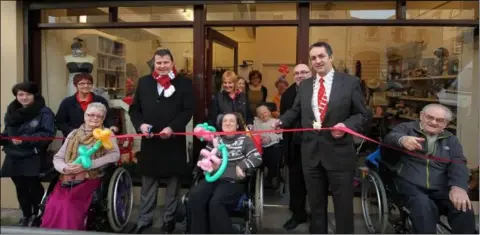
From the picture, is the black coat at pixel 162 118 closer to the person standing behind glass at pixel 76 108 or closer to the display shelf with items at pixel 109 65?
the person standing behind glass at pixel 76 108

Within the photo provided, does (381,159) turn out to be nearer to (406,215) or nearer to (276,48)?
(406,215)

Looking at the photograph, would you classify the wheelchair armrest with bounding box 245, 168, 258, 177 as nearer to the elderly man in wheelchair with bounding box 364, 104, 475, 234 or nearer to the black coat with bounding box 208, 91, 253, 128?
the black coat with bounding box 208, 91, 253, 128

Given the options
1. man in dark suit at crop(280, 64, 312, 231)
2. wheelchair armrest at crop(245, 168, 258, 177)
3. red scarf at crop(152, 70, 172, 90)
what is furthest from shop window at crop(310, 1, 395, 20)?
wheelchair armrest at crop(245, 168, 258, 177)

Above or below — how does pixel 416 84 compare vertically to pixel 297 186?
above

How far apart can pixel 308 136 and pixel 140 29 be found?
Result: 2.68 metres

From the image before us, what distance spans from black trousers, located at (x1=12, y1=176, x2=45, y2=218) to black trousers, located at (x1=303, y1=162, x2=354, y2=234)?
8.28 ft

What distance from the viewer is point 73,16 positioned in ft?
16.2

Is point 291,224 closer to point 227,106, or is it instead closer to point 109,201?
point 227,106

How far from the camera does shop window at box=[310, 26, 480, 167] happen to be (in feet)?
15.7

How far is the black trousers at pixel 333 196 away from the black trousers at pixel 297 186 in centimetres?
68

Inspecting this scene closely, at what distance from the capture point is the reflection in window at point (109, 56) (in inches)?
198

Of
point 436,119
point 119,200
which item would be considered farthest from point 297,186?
point 119,200

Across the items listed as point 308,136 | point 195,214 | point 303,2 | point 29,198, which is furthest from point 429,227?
point 29,198

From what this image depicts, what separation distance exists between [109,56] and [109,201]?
2299 mm
